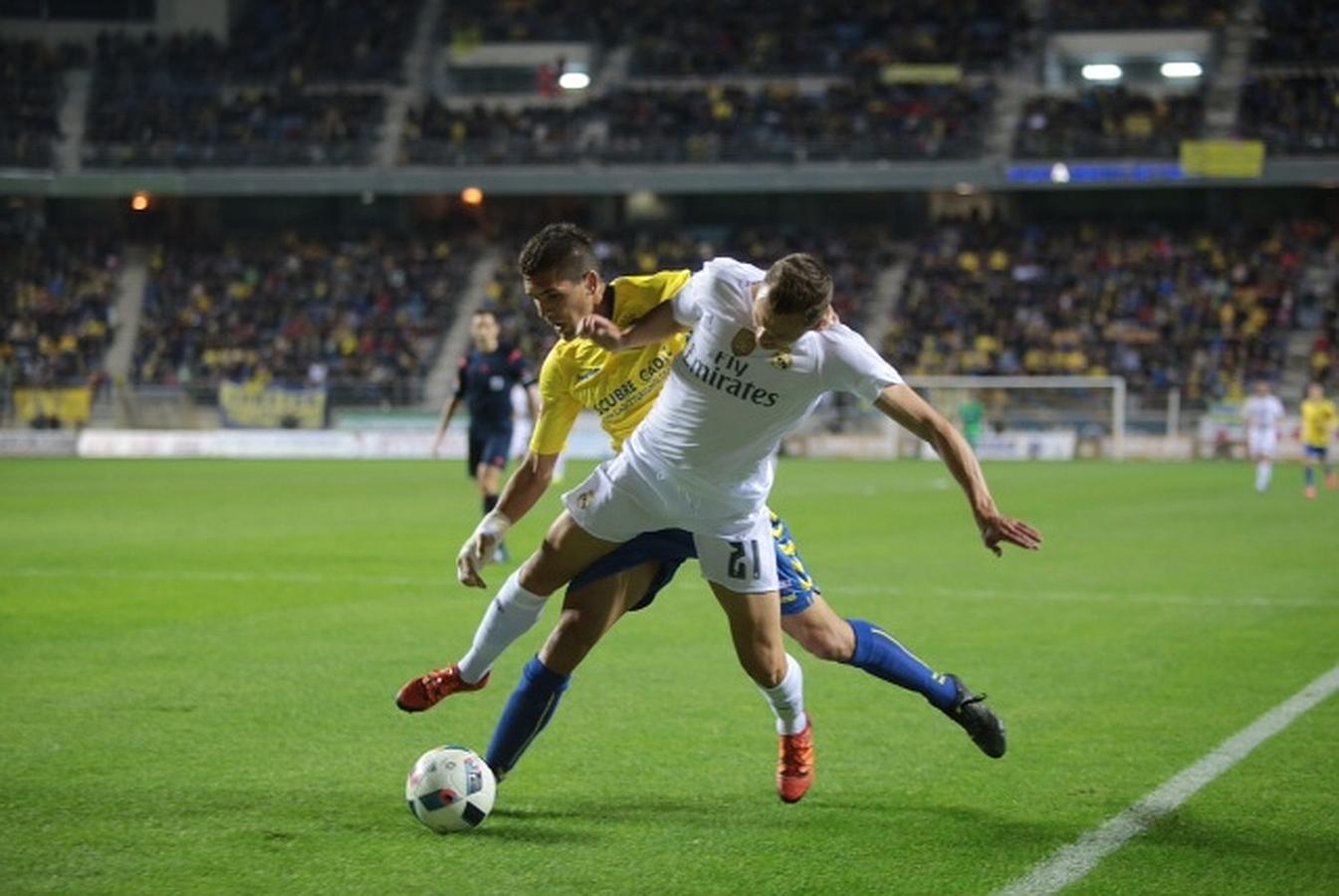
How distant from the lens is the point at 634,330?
19.6 ft

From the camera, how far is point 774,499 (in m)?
25.5

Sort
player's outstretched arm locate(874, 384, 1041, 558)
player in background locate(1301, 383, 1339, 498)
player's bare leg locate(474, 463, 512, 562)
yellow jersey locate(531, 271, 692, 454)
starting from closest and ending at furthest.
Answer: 1. player's outstretched arm locate(874, 384, 1041, 558)
2. yellow jersey locate(531, 271, 692, 454)
3. player's bare leg locate(474, 463, 512, 562)
4. player in background locate(1301, 383, 1339, 498)

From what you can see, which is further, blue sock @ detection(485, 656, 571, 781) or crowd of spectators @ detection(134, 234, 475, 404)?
crowd of spectators @ detection(134, 234, 475, 404)

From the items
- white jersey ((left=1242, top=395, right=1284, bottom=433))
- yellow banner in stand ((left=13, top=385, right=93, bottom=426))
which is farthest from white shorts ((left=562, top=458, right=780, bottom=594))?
yellow banner in stand ((left=13, top=385, right=93, bottom=426))

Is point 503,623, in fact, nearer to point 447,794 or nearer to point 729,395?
point 447,794

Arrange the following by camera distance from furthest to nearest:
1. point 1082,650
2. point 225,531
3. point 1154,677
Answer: point 225,531 → point 1082,650 → point 1154,677

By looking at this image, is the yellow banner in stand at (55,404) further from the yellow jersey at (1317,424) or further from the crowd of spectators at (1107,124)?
the yellow jersey at (1317,424)

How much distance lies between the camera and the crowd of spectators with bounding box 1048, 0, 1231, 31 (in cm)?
5003

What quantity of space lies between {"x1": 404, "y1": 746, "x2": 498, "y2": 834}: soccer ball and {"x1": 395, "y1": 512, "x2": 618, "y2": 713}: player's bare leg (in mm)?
518

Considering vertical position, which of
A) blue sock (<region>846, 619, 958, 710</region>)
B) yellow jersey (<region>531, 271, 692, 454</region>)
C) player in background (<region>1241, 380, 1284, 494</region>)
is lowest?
player in background (<region>1241, 380, 1284, 494</region>)

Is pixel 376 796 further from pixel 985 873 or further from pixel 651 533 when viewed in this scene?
pixel 985 873

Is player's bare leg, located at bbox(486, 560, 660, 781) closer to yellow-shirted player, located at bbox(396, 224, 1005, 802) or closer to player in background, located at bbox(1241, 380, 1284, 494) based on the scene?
yellow-shirted player, located at bbox(396, 224, 1005, 802)

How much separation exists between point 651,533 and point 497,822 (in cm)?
112

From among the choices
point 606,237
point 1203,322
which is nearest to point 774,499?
point 1203,322
